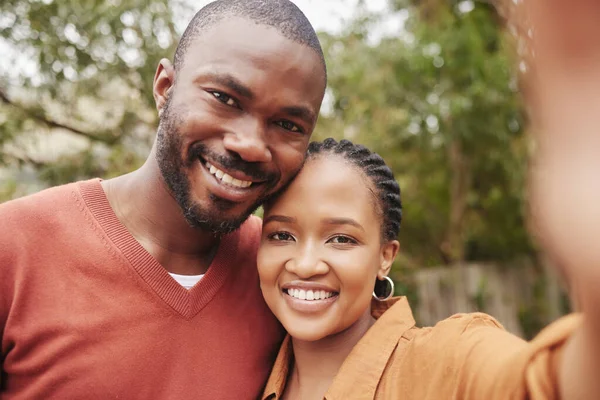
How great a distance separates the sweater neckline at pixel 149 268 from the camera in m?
2.00

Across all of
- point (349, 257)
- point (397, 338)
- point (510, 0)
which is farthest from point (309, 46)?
point (510, 0)

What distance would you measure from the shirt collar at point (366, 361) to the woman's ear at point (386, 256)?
0.38 feet

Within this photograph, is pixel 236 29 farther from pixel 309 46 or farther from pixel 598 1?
pixel 598 1

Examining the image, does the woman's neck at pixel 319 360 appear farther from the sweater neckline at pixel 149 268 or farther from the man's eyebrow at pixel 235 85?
the man's eyebrow at pixel 235 85

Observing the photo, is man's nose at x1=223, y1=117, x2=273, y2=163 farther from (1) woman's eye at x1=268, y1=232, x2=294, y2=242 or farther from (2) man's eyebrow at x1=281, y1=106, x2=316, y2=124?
(1) woman's eye at x1=268, y1=232, x2=294, y2=242

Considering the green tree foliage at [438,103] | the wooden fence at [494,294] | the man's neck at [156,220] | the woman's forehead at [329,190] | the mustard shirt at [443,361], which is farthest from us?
the wooden fence at [494,294]

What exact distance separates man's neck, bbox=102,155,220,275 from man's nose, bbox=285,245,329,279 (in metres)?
0.42

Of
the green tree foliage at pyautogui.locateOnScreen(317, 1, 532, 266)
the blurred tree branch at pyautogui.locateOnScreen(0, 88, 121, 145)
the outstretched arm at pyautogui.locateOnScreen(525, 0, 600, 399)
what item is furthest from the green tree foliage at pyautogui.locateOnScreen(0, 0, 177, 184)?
the outstretched arm at pyautogui.locateOnScreen(525, 0, 600, 399)

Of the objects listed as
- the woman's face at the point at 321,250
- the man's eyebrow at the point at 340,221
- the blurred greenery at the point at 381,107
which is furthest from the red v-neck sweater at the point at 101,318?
the blurred greenery at the point at 381,107

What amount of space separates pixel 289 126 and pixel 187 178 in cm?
40

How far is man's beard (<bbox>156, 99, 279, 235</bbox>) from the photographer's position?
201 centimetres

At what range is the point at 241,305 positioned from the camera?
2.19 metres

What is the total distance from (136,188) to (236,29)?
699 millimetres

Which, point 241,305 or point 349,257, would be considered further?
point 241,305
